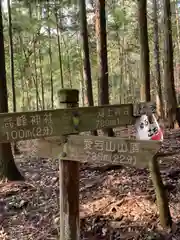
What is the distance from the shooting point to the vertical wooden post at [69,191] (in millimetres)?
3240

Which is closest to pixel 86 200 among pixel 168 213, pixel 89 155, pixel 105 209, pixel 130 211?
pixel 105 209

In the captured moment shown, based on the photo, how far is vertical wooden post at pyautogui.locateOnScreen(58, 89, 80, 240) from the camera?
10.6 feet

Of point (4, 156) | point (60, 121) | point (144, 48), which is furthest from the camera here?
point (144, 48)

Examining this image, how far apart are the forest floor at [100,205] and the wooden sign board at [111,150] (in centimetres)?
140

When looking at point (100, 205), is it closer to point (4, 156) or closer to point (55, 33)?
point (4, 156)

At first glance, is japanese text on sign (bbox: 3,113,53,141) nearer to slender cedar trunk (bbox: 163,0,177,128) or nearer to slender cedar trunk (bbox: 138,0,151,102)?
slender cedar trunk (bbox: 138,0,151,102)

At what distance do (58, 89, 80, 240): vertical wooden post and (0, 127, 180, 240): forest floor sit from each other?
109 cm

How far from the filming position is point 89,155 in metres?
3.01

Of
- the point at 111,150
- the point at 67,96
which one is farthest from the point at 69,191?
the point at 67,96

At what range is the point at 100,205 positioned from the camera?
4.88 meters

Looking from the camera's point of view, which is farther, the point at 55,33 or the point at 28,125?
the point at 55,33

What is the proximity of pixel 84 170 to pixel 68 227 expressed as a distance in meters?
3.32

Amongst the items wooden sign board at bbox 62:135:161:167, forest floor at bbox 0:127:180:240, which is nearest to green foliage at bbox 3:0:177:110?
forest floor at bbox 0:127:180:240

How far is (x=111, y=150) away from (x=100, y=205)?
222cm
